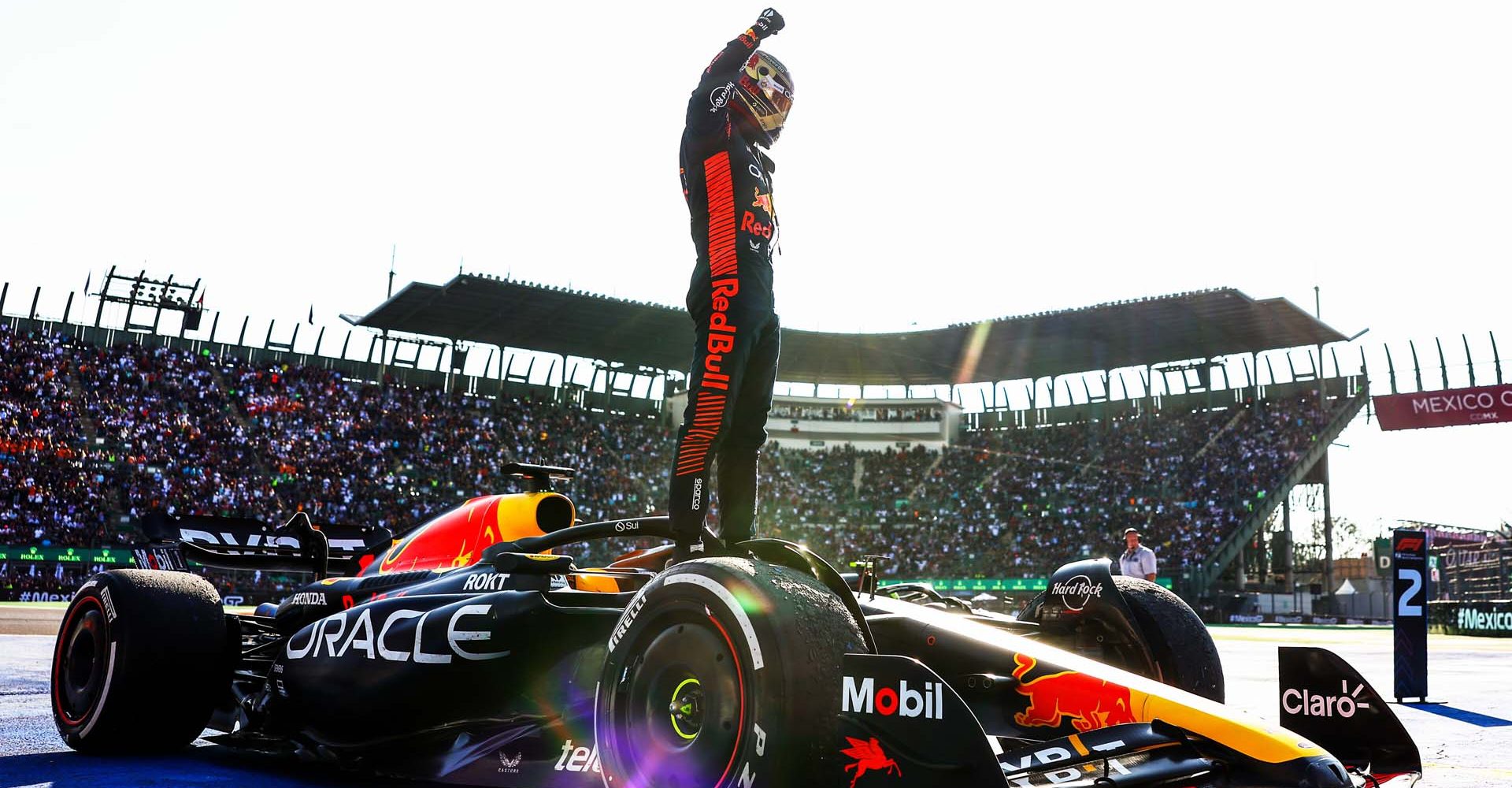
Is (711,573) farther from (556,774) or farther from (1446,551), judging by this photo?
(1446,551)

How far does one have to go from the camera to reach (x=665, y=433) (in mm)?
44969

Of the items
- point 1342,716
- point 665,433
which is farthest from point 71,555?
point 1342,716

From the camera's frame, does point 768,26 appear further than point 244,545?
No

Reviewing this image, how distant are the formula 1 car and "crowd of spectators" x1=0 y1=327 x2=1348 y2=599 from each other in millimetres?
27109

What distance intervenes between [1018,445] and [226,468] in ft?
90.8

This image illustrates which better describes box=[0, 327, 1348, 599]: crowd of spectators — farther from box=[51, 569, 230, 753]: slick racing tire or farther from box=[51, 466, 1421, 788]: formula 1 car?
box=[51, 466, 1421, 788]: formula 1 car

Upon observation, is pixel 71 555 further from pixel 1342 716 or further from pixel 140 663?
pixel 1342 716

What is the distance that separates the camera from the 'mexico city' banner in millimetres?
34438

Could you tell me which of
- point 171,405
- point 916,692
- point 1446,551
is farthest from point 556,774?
point 171,405

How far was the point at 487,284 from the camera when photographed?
1457 inches

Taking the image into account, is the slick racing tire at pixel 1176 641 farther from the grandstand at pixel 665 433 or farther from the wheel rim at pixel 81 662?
the grandstand at pixel 665 433

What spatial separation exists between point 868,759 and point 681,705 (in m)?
0.49

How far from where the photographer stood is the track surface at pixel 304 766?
4070 mm

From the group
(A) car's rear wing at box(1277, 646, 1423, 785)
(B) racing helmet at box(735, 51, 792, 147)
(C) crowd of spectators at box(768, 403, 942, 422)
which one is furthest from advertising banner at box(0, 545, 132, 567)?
(A) car's rear wing at box(1277, 646, 1423, 785)
